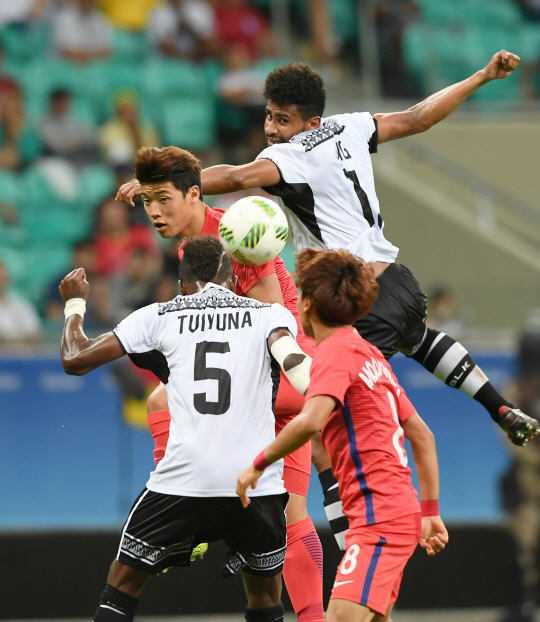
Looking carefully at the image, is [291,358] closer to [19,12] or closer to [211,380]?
[211,380]

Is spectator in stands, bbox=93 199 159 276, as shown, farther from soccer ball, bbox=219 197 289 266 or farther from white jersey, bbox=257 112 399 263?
soccer ball, bbox=219 197 289 266

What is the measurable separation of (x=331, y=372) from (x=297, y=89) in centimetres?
181

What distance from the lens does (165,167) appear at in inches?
203

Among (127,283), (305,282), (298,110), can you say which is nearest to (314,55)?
(127,283)

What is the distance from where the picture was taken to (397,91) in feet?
39.0

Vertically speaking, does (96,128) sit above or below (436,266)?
above

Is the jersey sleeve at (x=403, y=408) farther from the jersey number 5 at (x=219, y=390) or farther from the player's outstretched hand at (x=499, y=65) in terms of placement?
the player's outstretched hand at (x=499, y=65)

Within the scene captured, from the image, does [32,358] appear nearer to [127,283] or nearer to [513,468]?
[127,283]

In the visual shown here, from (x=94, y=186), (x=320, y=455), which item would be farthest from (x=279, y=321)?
(x=94, y=186)

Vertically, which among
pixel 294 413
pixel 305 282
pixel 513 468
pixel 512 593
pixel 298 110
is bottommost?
pixel 512 593

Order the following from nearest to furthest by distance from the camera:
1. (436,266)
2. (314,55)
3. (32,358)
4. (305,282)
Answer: (305,282) → (32,358) → (436,266) → (314,55)

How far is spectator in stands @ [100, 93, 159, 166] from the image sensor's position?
11.1 meters

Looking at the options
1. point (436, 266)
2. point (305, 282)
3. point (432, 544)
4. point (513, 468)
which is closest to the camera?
point (305, 282)

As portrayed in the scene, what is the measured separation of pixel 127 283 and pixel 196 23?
434 cm
